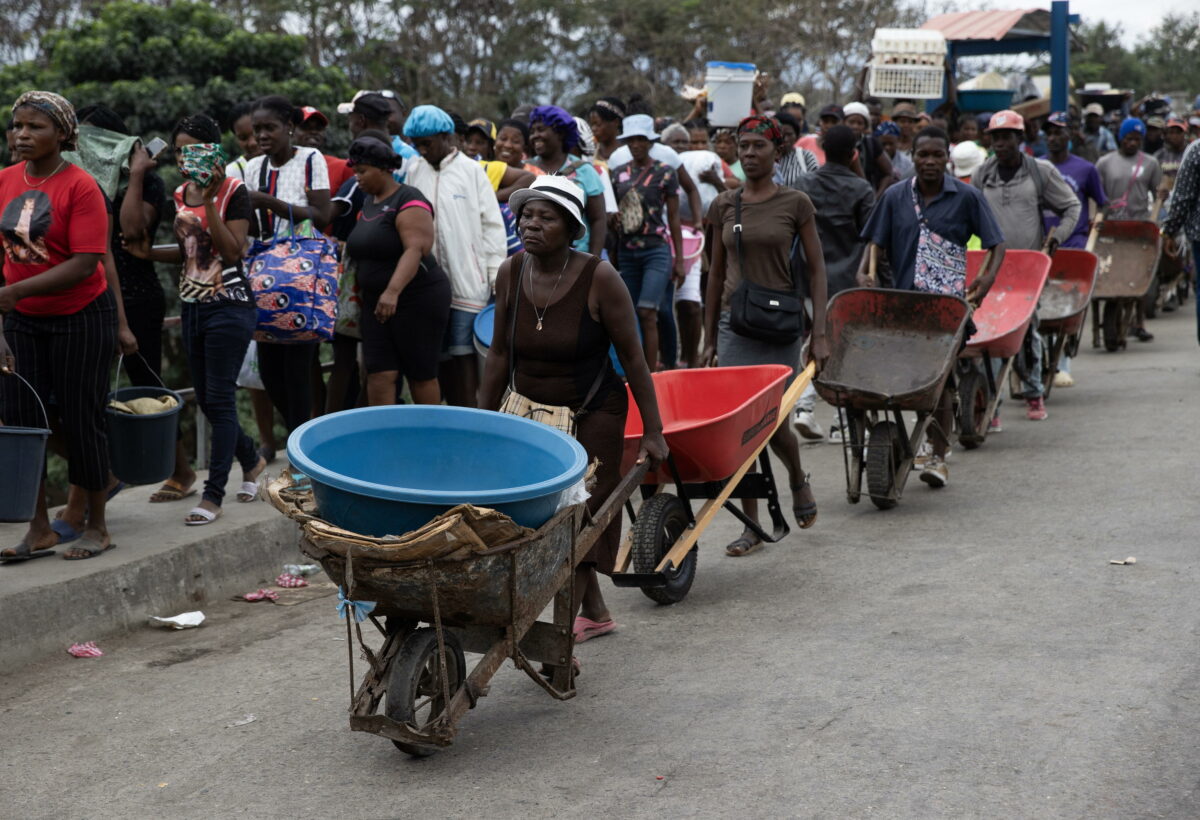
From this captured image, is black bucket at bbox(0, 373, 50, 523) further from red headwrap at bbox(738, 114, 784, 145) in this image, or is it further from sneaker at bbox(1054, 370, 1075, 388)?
sneaker at bbox(1054, 370, 1075, 388)

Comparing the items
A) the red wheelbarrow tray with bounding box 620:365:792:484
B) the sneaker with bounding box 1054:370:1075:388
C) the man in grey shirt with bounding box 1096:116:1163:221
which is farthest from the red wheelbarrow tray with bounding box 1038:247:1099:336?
the red wheelbarrow tray with bounding box 620:365:792:484

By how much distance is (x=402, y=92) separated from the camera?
3047 cm

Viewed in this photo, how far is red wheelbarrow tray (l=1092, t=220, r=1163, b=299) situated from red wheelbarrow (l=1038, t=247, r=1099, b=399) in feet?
7.59

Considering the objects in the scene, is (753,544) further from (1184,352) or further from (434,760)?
(1184,352)

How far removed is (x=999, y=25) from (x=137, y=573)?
20668mm

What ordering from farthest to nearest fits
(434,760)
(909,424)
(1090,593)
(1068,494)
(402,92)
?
(402,92), (909,424), (1068,494), (1090,593), (434,760)

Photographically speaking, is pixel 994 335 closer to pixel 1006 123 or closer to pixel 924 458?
Result: pixel 924 458

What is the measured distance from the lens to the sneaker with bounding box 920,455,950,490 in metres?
8.23

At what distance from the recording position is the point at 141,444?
6.55m

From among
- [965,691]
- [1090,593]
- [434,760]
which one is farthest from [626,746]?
[1090,593]

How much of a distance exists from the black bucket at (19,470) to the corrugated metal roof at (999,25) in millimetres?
19868

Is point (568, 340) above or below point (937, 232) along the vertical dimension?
below

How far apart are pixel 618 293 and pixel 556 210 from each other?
13.9 inches

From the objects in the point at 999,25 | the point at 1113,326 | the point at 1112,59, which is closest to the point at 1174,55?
the point at 1112,59
